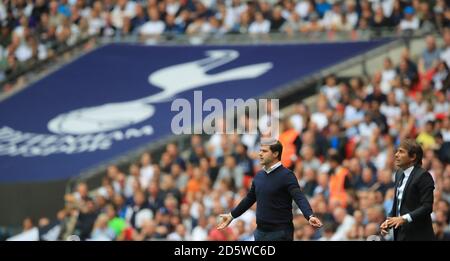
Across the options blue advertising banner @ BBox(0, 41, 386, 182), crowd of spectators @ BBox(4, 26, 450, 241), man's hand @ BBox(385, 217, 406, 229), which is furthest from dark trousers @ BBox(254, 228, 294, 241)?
blue advertising banner @ BBox(0, 41, 386, 182)

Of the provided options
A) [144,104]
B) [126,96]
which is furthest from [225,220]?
[126,96]

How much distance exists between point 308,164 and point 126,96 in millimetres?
4306

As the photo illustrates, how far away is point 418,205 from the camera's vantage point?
10.7 m

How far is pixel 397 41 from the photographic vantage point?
20.4 meters

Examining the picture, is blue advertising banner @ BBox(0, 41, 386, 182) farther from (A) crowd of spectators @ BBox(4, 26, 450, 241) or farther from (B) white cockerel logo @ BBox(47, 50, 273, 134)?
(A) crowd of spectators @ BBox(4, 26, 450, 241)

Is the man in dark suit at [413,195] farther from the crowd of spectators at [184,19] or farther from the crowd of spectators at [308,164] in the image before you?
the crowd of spectators at [184,19]

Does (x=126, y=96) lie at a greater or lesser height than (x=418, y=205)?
greater

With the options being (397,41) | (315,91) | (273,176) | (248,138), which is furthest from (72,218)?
(273,176)

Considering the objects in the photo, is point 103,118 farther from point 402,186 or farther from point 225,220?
point 402,186

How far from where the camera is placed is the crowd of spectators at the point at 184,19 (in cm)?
2081

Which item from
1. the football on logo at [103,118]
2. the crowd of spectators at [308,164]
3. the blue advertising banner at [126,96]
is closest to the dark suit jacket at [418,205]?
the crowd of spectators at [308,164]
